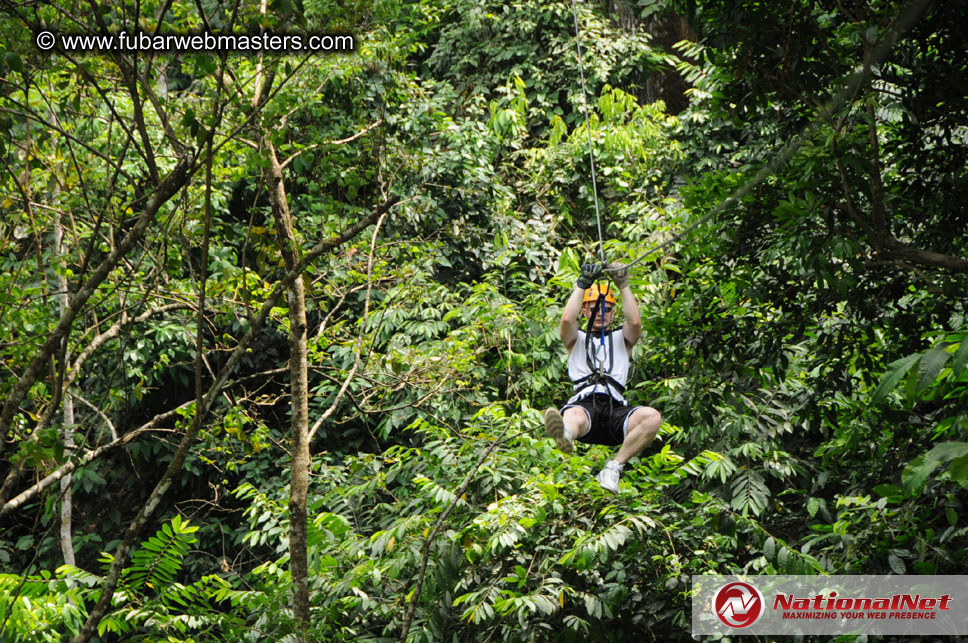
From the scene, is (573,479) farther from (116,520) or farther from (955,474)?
(116,520)

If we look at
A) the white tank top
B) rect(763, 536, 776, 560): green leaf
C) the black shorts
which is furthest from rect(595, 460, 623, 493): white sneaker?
rect(763, 536, 776, 560): green leaf

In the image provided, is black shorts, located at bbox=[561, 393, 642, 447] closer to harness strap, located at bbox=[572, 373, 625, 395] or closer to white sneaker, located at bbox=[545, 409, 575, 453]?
harness strap, located at bbox=[572, 373, 625, 395]

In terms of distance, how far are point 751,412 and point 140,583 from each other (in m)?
4.21

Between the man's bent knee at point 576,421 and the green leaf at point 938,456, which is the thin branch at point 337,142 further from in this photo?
the green leaf at point 938,456

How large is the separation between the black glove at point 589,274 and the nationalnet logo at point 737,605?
2.04 meters

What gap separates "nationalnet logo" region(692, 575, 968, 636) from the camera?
4.71 metres

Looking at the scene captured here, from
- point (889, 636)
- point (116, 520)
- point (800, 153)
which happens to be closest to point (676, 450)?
point (889, 636)

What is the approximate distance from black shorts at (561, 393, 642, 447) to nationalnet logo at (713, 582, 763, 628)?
121 centimetres

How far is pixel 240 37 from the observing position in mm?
4535

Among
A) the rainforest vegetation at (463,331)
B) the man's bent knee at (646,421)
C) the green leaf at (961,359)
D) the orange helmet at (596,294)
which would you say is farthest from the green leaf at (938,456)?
the orange helmet at (596,294)

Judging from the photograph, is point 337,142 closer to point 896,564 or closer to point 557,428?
point 557,428

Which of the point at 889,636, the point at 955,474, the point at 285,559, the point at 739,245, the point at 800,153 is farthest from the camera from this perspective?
the point at 285,559

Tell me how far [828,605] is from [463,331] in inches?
128

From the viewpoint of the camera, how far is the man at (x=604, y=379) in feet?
15.3
